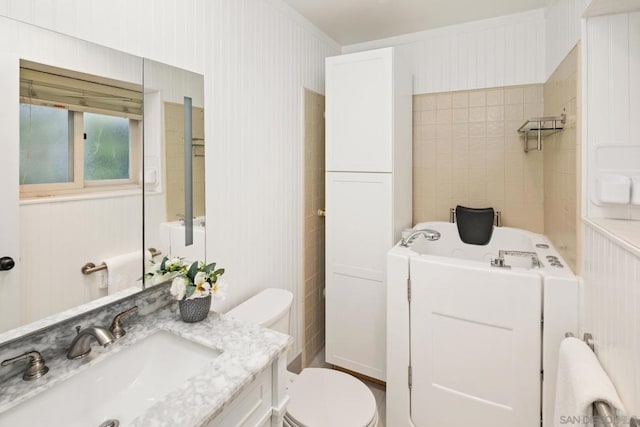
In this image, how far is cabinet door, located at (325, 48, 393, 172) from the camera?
2.08 m

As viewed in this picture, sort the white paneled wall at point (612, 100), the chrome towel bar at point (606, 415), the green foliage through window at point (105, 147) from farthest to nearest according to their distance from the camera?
the white paneled wall at point (612, 100) < the green foliage through window at point (105, 147) < the chrome towel bar at point (606, 415)

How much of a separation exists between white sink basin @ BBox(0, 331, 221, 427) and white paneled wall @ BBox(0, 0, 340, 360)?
52 centimetres

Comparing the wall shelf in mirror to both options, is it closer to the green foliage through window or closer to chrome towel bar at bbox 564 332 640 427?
chrome towel bar at bbox 564 332 640 427

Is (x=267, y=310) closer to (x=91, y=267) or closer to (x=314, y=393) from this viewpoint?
(x=314, y=393)

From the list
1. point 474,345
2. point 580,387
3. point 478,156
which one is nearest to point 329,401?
point 474,345

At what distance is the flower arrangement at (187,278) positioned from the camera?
122 cm

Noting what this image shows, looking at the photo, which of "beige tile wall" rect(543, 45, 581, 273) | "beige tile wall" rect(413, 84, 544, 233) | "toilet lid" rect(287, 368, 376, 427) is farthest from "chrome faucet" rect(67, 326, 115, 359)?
"beige tile wall" rect(413, 84, 544, 233)

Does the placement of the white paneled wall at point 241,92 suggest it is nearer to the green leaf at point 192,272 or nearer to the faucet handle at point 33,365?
the green leaf at point 192,272

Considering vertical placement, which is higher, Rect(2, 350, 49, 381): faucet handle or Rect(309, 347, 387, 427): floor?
Rect(2, 350, 49, 381): faucet handle

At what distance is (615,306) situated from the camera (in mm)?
1043

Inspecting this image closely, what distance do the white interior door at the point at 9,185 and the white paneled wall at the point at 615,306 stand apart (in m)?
1.70

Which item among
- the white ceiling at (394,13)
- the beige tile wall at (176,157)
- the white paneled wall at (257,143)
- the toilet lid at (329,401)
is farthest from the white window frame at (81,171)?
the white ceiling at (394,13)

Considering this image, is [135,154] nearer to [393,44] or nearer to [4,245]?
[4,245]

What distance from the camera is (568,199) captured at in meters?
1.58
